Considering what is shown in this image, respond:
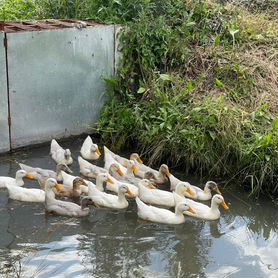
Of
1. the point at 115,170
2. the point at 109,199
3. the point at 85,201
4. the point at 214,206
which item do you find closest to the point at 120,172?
the point at 115,170

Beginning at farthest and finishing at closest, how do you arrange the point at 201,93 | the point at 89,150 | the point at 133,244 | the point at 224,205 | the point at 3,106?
the point at 201,93
the point at 89,150
the point at 3,106
the point at 224,205
the point at 133,244

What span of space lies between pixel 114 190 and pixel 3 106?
7.06 feet

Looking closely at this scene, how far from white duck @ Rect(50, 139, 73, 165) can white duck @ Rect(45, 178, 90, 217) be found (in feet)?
4.48

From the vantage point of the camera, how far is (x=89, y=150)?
914 cm

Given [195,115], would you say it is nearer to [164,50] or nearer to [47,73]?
[164,50]

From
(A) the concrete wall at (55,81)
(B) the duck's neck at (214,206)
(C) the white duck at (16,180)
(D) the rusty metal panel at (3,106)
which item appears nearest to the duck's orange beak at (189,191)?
(B) the duck's neck at (214,206)

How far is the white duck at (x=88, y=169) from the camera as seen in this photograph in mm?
8438

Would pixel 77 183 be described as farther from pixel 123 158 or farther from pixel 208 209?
pixel 208 209

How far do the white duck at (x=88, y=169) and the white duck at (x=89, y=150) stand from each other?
1.44ft

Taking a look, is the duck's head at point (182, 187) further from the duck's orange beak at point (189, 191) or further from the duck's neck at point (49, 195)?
the duck's neck at point (49, 195)

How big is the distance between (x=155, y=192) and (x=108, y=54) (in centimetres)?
302

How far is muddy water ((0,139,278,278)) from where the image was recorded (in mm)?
6199

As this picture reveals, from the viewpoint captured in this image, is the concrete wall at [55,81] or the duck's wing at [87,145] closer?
the concrete wall at [55,81]

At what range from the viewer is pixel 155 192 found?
7.80 metres
